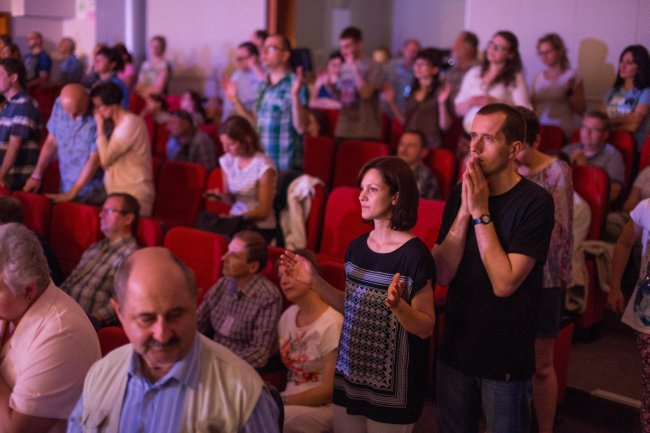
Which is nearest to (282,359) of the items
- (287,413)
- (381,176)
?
(287,413)

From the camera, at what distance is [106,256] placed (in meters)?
3.97

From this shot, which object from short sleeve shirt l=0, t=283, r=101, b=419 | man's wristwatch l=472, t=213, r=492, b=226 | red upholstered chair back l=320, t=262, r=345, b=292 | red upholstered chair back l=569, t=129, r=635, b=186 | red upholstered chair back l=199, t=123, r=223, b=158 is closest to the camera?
short sleeve shirt l=0, t=283, r=101, b=419

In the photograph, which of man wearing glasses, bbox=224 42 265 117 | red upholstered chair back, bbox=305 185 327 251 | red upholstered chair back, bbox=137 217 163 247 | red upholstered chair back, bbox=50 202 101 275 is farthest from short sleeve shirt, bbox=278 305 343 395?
man wearing glasses, bbox=224 42 265 117

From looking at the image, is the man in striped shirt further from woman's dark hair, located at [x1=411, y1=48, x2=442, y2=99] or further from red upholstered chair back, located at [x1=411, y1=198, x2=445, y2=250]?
red upholstered chair back, located at [x1=411, y1=198, x2=445, y2=250]

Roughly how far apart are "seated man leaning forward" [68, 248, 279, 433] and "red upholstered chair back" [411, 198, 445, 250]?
6.97 feet

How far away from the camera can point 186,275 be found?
1.70 metres

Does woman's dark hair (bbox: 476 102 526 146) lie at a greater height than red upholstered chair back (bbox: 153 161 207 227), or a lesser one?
greater

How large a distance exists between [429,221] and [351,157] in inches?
73.9

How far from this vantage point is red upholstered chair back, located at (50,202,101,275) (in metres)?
4.30

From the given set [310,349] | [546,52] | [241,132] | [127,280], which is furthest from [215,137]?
[127,280]

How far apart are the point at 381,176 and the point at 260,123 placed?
3.06 meters

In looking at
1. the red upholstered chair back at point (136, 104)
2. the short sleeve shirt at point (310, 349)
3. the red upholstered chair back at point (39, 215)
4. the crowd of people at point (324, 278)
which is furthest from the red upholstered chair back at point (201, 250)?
the red upholstered chair back at point (136, 104)

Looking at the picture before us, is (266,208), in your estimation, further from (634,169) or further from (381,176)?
(634,169)

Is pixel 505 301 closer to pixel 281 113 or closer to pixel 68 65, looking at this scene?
pixel 281 113
